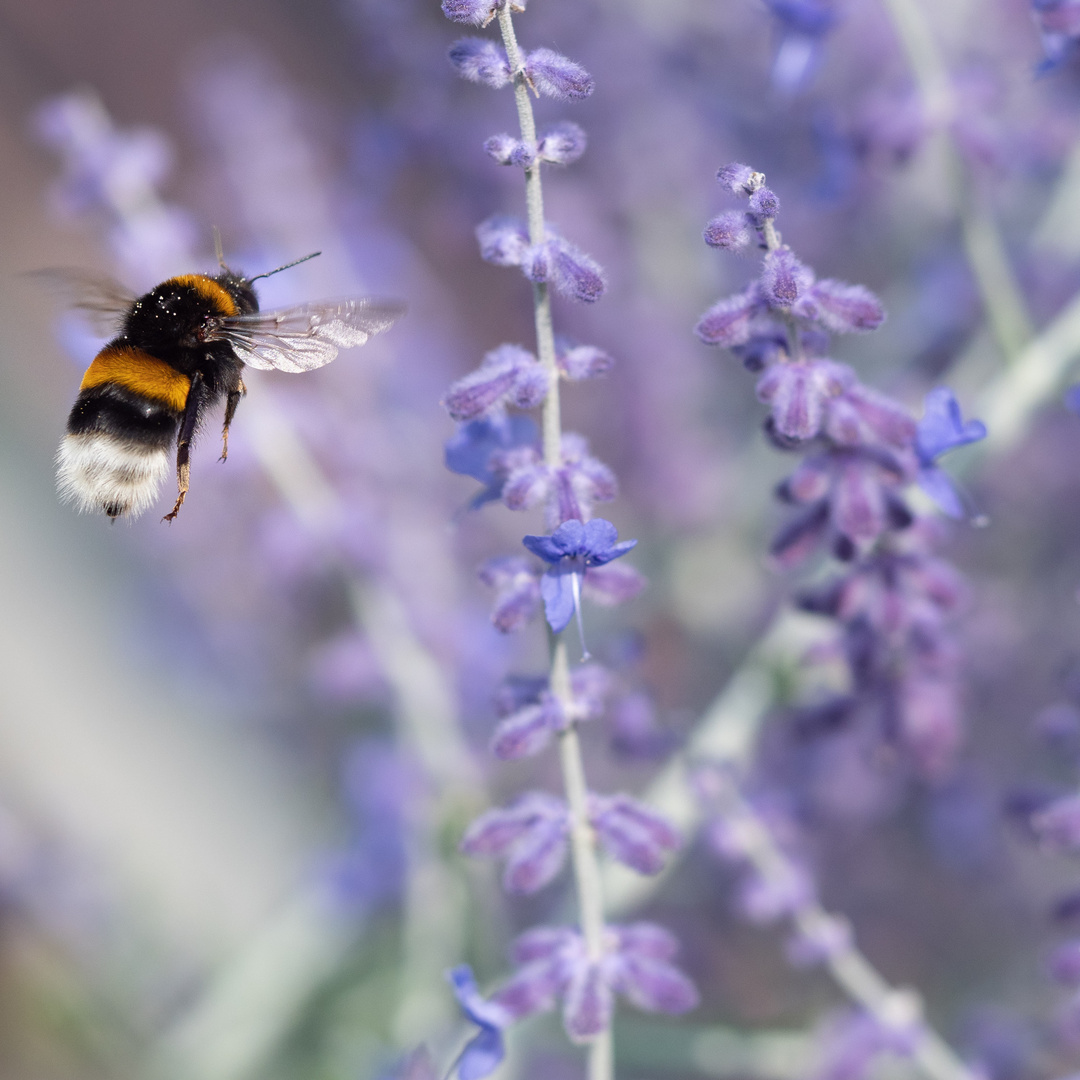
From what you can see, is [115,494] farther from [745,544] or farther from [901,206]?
[901,206]

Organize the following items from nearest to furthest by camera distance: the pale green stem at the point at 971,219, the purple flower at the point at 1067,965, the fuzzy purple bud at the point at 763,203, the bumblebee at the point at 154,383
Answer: the fuzzy purple bud at the point at 763,203
the purple flower at the point at 1067,965
the bumblebee at the point at 154,383
the pale green stem at the point at 971,219

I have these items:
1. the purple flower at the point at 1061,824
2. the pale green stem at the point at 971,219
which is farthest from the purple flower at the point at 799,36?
the purple flower at the point at 1061,824

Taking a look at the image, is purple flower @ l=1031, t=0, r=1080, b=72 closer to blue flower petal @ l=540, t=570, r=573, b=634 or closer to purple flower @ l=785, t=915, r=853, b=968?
blue flower petal @ l=540, t=570, r=573, b=634

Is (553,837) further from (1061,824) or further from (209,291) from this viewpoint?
(209,291)

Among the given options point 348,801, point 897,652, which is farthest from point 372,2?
point 348,801

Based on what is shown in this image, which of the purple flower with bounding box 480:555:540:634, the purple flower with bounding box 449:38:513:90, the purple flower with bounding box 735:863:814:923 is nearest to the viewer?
the purple flower with bounding box 449:38:513:90

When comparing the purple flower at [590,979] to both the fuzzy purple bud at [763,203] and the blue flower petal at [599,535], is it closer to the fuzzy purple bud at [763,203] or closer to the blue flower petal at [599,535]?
the blue flower petal at [599,535]

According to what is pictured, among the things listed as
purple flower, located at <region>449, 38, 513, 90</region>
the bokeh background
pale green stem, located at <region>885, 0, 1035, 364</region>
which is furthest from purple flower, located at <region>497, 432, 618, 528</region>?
pale green stem, located at <region>885, 0, 1035, 364</region>

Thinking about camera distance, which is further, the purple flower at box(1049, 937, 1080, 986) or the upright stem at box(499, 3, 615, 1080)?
the purple flower at box(1049, 937, 1080, 986)
